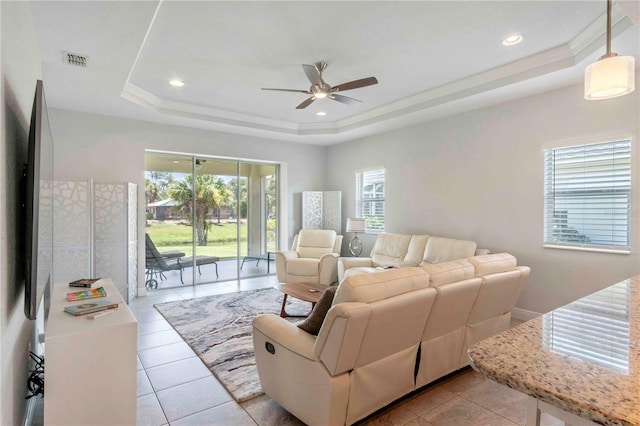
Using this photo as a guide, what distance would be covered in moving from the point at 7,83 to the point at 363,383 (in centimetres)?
237

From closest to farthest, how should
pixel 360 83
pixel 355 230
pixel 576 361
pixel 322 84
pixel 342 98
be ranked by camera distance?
1. pixel 576 361
2. pixel 360 83
3. pixel 322 84
4. pixel 342 98
5. pixel 355 230

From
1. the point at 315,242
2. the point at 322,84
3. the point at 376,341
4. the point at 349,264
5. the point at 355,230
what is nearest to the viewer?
the point at 376,341

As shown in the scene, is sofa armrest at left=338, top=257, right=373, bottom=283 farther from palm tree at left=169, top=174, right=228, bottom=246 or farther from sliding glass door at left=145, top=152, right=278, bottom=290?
palm tree at left=169, top=174, right=228, bottom=246

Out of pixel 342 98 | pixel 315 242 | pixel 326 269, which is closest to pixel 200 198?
pixel 315 242

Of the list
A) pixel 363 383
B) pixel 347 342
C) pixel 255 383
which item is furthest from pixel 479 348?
pixel 255 383

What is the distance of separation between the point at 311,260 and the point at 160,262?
100 inches

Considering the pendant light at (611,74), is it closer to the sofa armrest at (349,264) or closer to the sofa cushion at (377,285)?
the sofa cushion at (377,285)

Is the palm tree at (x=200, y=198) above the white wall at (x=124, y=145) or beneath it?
beneath

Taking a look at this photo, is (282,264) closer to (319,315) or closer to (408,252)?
(408,252)

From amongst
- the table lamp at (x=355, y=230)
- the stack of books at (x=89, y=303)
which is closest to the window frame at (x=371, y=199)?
the table lamp at (x=355, y=230)

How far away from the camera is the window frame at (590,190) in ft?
11.1

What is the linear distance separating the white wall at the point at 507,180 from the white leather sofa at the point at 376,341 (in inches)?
67.5

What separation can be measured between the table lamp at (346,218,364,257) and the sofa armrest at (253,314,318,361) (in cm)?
387

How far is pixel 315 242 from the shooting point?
250 inches
